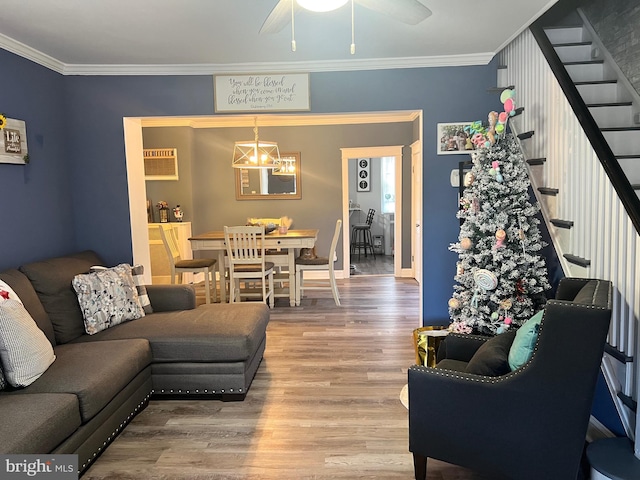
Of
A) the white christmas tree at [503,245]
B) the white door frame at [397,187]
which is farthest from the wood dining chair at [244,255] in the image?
the white christmas tree at [503,245]

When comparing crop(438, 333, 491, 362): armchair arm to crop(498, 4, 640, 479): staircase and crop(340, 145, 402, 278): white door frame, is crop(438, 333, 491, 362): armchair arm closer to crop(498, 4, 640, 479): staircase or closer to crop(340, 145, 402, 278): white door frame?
crop(498, 4, 640, 479): staircase

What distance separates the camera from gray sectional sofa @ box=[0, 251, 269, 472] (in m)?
2.19

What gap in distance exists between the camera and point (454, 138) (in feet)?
13.4

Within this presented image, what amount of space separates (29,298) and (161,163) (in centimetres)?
457

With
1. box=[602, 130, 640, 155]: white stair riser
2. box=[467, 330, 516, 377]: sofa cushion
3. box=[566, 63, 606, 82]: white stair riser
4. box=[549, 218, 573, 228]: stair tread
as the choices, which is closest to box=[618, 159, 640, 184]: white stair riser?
box=[602, 130, 640, 155]: white stair riser

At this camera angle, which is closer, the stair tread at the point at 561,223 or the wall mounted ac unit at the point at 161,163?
the stair tread at the point at 561,223

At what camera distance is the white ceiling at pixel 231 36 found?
278cm

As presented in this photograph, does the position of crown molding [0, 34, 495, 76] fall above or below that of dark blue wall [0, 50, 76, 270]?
above

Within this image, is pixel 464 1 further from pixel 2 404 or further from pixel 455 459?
pixel 2 404

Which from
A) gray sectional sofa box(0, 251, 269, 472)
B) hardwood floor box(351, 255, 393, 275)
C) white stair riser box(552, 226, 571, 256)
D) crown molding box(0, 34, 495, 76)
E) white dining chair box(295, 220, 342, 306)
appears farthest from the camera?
hardwood floor box(351, 255, 393, 275)

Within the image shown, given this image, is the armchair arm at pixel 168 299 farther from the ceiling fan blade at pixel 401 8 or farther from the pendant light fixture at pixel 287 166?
the pendant light fixture at pixel 287 166

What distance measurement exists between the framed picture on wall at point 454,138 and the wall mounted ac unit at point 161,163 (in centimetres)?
450

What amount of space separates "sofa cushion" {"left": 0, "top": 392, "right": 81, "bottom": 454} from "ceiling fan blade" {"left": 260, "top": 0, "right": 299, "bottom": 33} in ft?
6.77

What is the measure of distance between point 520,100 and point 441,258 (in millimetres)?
1477
